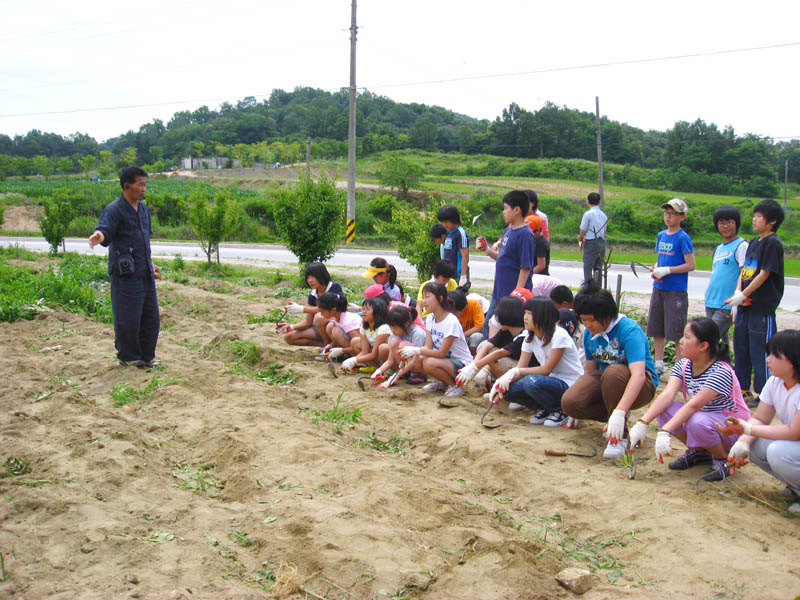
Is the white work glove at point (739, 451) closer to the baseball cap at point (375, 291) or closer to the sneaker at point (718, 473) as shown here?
the sneaker at point (718, 473)

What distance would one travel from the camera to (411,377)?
20.6 feet

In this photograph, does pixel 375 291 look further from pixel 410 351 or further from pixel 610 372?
pixel 610 372

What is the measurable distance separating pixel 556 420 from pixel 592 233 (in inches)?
230

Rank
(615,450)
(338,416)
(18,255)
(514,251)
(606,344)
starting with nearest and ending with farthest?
(615,450) < (606,344) < (338,416) < (514,251) < (18,255)

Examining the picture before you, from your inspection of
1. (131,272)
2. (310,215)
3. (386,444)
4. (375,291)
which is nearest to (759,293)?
(386,444)

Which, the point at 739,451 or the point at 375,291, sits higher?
the point at 375,291

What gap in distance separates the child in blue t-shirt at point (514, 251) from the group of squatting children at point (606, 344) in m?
0.01

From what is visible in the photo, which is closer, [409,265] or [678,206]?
[678,206]

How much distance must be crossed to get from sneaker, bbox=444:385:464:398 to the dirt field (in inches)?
7.9

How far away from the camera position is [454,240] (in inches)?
286

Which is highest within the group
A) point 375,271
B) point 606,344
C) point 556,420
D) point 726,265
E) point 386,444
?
point 726,265

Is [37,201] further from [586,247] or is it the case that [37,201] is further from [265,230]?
[586,247]

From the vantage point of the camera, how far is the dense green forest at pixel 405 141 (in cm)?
4641

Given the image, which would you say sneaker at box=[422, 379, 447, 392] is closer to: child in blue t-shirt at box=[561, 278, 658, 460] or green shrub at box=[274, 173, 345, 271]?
child in blue t-shirt at box=[561, 278, 658, 460]
